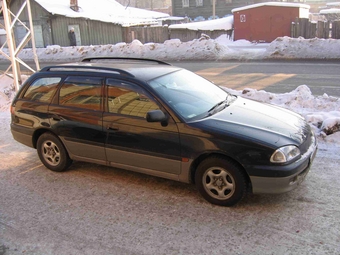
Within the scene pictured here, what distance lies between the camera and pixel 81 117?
4953 mm

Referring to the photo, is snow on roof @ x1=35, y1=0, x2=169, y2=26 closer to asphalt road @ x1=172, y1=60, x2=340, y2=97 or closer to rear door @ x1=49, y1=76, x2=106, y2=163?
asphalt road @ x1=172, y1=60, x2=340, y2=97

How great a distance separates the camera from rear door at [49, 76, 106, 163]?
485cm

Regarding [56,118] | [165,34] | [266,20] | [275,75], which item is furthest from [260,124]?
[266,20]

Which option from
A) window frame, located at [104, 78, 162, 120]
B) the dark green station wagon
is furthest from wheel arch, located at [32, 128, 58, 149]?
window frame, located at [104, 78, 162, 120]

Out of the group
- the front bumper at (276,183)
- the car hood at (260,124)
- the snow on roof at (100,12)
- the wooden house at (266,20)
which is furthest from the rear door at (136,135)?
the snow on roof at (100,12)

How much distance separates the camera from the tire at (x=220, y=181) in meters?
3.99

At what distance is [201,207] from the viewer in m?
4.17

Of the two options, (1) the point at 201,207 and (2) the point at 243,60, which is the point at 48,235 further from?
(2) the point at 243,60

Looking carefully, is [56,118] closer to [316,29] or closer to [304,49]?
[304,49]

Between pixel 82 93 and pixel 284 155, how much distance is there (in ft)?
9.42

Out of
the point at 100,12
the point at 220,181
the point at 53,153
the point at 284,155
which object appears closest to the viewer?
the point at 284,155

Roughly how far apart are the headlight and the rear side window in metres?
3.31

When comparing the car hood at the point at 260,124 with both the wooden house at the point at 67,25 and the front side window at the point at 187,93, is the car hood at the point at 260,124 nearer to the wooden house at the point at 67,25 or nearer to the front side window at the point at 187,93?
the front side window at the point at 187,93

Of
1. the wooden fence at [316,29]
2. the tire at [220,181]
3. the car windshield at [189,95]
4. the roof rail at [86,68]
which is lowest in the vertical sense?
the tire at [220,181]
